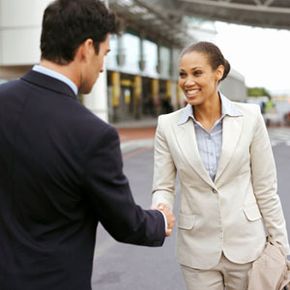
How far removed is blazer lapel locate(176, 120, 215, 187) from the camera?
2.27 meters

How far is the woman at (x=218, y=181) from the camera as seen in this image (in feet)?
7.50

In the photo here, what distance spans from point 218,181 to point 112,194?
83cm

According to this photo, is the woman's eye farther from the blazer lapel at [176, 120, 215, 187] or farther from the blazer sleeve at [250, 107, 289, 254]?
the blazer sleeve at [250, 107, 289, 254]

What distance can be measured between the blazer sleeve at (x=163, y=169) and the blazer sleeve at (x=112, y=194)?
699 millimetres

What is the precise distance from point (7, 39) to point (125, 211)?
14264mm

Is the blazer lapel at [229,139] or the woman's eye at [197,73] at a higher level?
the woman's eye at [197,73]

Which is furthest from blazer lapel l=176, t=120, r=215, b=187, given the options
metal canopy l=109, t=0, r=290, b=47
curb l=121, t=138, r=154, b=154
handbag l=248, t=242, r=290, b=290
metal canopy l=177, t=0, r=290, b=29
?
metal canopy l=177, t=0, r=290, b=29

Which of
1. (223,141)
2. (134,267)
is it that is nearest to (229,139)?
(223,141)

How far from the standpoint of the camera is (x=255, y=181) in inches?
92.7

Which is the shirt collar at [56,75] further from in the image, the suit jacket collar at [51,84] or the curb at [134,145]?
the curb at [134,145]

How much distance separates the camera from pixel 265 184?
2334mm

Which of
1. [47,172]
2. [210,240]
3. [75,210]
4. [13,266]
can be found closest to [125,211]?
[75,210]

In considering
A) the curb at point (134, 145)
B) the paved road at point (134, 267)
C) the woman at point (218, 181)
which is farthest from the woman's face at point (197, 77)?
the curb at point (134, 145)

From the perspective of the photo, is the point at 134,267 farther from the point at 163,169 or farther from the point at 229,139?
the point at 229,139
